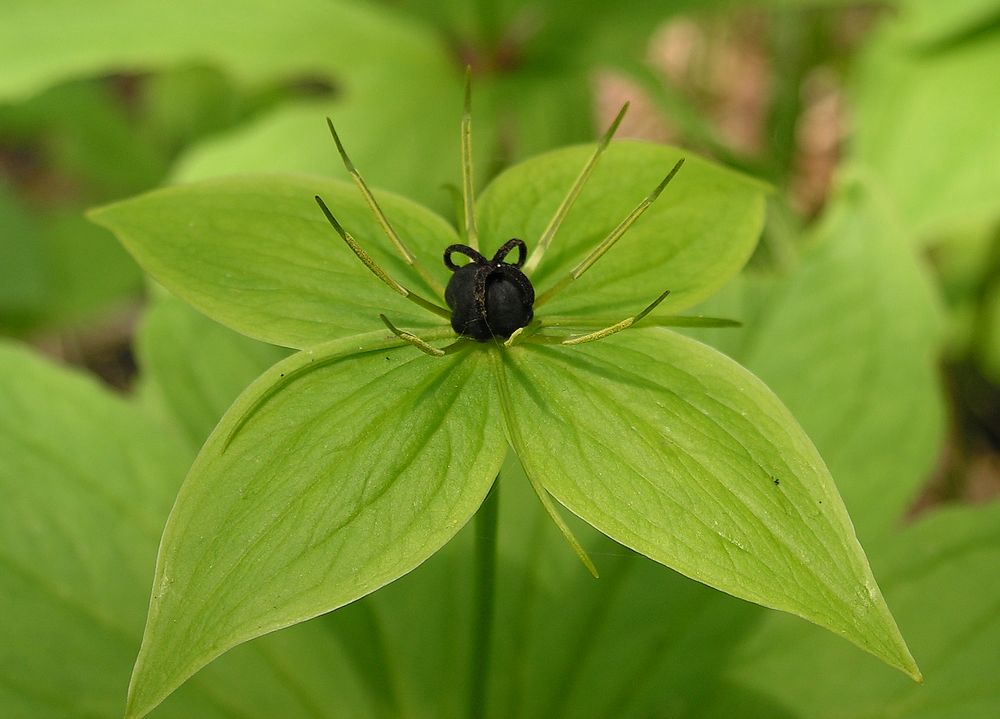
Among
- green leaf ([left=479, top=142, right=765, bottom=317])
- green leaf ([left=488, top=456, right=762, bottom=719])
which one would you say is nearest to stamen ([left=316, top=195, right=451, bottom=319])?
green leaf ([left=479, top=142, right=765, bottom=317])

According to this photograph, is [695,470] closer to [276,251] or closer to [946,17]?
[276,251]

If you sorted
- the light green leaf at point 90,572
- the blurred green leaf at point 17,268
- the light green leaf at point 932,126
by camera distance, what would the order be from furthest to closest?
→ the blurred green leaf at point 17,268 < the light green leaf at point 932,126 < the light green leaf at point 90,572

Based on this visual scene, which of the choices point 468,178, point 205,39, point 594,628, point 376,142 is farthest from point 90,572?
point 205,39

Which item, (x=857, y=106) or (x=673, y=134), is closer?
(x=857, y=106)

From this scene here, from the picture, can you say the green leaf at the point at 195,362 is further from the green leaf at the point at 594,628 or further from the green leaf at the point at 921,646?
the green leaf at the point at 921,646

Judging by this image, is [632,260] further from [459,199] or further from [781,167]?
[781,167]

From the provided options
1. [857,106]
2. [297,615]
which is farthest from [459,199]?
[857,106]

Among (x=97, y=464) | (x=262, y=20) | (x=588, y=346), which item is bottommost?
(x=588, y=346)

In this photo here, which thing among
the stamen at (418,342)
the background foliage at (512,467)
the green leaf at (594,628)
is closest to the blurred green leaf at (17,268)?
the background foliage at (512,467)
